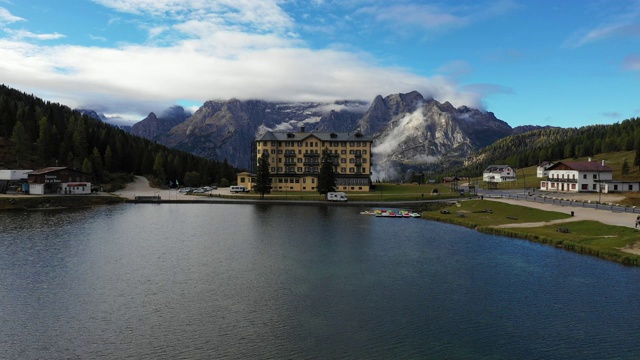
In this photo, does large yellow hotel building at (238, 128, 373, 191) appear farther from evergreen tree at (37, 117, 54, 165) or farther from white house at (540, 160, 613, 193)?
evergreen tree at (37, 117, 54, 165)

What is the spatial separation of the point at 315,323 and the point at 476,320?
45.9 ft

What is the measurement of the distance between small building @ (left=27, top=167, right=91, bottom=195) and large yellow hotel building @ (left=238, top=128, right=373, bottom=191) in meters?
59.1

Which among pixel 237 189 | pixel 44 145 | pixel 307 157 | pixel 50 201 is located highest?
pixel 44 145

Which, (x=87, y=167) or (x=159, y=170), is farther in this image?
(x=159, y=170)

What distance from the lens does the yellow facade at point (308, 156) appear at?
178m

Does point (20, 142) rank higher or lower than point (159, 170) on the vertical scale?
higher

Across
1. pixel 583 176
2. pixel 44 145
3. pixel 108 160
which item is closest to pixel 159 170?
pixel 108 160

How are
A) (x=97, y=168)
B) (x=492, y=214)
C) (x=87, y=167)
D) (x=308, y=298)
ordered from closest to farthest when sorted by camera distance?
1. (x=308, y=298)
2. (x=492, y=214)
3. (x=87, y=167)
4. (x=97, y=168)

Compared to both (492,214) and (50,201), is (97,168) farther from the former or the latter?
(492,214)

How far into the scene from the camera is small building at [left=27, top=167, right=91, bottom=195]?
13950 cm

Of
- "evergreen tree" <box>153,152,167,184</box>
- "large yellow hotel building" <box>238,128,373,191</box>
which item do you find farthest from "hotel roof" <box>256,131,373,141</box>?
"evergreen tree" <box>153,152,167,184</box>

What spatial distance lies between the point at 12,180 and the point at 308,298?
142748mm

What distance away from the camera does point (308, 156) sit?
18100cm

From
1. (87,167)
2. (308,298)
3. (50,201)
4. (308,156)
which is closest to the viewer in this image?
(308,298)
